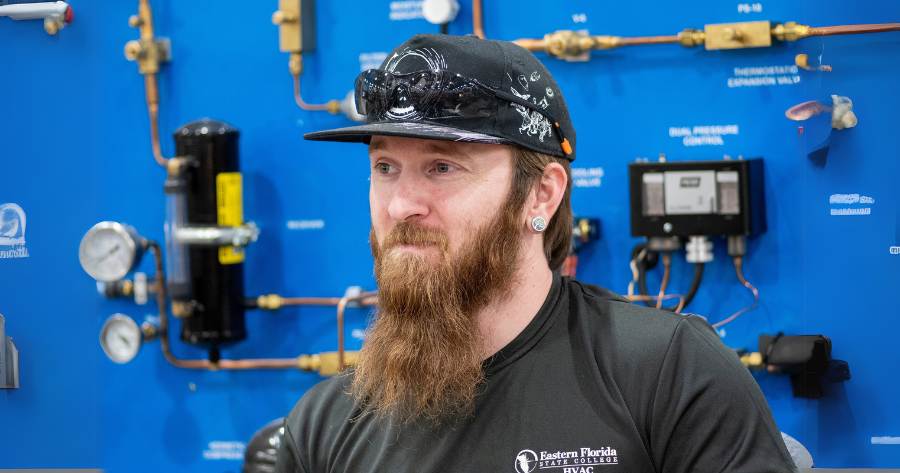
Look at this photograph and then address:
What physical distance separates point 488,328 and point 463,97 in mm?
365

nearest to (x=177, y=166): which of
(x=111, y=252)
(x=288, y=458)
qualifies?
(x=111, y=252)

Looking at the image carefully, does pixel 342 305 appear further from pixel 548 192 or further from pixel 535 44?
pixel 548 192

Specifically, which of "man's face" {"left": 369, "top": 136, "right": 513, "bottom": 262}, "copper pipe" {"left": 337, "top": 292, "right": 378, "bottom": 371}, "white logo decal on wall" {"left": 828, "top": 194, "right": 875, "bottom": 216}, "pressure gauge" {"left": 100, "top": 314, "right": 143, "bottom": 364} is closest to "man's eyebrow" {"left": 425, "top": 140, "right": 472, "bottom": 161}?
"man's face" {"left": 369, "top": 136, "right": 513, "bottom": 262}

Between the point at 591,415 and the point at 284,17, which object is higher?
the point at 284,17

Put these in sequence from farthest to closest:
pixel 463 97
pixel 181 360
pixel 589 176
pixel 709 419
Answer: pixel 181 360, pixel 589 176, pixel 463 97, pixel 709 419

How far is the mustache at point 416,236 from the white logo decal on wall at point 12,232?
970 millimetres

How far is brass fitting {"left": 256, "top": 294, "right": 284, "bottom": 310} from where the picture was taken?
3.33 metres

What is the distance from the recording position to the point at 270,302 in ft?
10.9

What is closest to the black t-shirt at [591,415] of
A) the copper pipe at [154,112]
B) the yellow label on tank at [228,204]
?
the yellow label on tank at [228,204]

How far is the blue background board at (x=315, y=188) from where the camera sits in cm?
257

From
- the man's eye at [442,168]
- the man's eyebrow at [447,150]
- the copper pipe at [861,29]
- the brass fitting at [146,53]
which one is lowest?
the man's eye at [442,168]

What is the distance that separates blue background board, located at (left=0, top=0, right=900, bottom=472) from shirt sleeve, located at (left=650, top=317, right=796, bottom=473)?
1056mm

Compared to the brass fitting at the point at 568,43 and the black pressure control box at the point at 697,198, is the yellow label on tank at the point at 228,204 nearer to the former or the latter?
the brass fitting at the point at 568,43

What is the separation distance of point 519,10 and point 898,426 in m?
1.40
